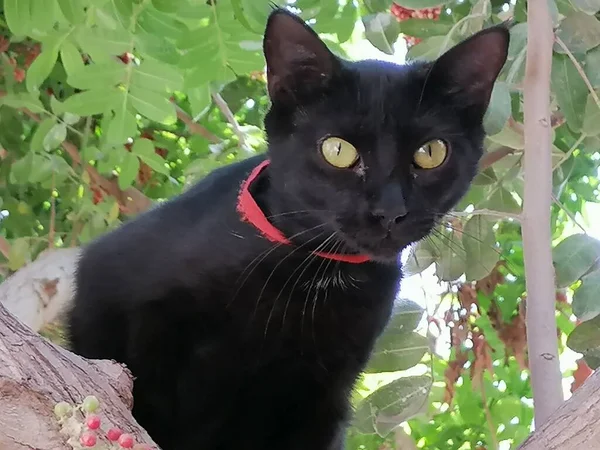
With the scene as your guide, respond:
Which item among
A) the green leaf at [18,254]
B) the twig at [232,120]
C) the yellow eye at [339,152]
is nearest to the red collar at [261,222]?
the yellow eye at [339,152]

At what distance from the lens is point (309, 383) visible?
0.86 m

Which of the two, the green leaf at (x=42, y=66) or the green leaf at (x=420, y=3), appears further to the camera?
the green leaf at (x=42, y=66)

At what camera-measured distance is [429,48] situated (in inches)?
37.0

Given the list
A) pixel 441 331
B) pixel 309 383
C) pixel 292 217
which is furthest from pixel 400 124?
pixel 441 331

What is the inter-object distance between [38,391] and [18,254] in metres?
0.79

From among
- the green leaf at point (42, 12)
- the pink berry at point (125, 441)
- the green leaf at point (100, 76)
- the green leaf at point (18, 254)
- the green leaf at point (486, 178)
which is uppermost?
the green leaf at point (42, 12)

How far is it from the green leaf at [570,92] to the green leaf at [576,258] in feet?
0.45

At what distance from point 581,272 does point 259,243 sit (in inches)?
13.6

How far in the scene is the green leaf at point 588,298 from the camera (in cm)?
76

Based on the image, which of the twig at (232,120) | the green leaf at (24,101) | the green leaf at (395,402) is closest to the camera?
the green leaf at (395,402)

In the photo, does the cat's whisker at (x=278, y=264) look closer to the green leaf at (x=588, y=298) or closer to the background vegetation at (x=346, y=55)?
the background vegetation at (x=346, y=55)

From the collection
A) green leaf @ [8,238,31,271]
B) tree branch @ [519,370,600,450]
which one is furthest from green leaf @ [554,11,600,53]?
green leaf @ [8,238,31,271]

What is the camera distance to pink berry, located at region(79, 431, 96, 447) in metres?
0.51

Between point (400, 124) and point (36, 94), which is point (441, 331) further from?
point (36, 94)
